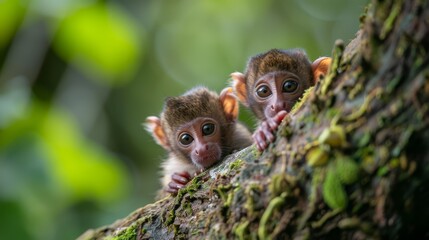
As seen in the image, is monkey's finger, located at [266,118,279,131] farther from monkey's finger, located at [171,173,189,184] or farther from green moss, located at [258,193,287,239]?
monkey's finger, located at [171,173,189,184]

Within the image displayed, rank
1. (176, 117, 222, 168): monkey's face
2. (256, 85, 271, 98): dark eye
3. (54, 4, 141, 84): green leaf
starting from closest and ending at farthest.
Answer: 1. (256, 85, 271, 98): dark eye
2. (176, 117, 222, 168): monkey's face
3. (54, 4, 141, 84): green leaf

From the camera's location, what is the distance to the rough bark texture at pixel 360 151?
2.27 m

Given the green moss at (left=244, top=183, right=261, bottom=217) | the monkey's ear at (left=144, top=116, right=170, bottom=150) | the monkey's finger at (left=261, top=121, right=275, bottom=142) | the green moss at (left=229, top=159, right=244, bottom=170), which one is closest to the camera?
the green moss at (left=244, top=183, right=261, bottom=217)

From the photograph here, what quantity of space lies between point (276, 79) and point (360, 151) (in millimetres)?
3080

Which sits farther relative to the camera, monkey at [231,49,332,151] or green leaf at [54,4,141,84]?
green leaf at [54,4,141,84]

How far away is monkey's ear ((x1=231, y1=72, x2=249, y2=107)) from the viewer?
19.1ft

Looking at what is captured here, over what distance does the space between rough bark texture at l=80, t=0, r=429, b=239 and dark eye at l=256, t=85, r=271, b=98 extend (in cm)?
262

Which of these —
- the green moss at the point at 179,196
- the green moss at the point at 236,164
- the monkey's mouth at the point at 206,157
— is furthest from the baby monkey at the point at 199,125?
the green moss at the point at 236,164

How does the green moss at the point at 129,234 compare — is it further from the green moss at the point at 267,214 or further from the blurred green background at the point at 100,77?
the blurred green background at the point at 100,77

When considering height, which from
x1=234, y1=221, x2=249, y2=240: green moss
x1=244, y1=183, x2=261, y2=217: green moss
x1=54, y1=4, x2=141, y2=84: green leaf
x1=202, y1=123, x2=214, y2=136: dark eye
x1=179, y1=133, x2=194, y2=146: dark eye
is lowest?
x1=234, y1=221, x2=249, y2=240: green moss

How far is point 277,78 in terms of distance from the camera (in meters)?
5.45

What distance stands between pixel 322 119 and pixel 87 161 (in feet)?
13.2

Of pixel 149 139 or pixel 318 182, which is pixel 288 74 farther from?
pixel 149 139

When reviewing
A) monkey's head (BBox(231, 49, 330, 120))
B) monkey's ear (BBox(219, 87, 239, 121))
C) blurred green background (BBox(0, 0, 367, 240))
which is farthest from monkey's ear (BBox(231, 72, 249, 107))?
blurred green background (BBox(0, 0, 367, 240))
